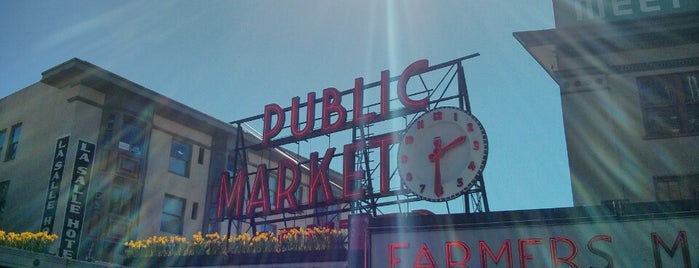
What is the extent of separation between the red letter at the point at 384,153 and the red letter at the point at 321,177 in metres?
2.53

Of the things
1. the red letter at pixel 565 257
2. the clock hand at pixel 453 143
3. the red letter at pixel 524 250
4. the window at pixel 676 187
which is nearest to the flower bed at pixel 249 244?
the clock hand at pixel 453 143

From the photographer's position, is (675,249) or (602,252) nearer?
(675,249)

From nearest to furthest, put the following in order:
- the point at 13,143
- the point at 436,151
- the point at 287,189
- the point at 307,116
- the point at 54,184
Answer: the point at 436,151, the point at 54,184, the point at 287,189, the point at 307,116, the point at 13,143

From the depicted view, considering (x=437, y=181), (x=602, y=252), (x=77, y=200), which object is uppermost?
(x=437, y=181)

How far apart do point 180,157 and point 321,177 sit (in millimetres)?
12458

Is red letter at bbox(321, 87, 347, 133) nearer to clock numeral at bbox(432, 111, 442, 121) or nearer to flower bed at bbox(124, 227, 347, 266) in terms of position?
clock numeral at bbox(432, 111, 442, 121)

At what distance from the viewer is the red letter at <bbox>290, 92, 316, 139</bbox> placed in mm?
35250

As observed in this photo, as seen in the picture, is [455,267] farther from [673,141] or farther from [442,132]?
[442,132]

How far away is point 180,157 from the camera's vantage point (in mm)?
41969

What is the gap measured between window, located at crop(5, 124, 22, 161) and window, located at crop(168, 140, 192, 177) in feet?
29.5

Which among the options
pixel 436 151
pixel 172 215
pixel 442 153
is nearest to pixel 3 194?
pixel 172 215

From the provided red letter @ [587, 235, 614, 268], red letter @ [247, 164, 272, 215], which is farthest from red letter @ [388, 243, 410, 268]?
red letter @ [247, 164, 272, 215]

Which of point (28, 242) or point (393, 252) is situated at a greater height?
point (28, 242)

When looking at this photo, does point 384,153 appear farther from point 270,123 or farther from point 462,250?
point 462,250
